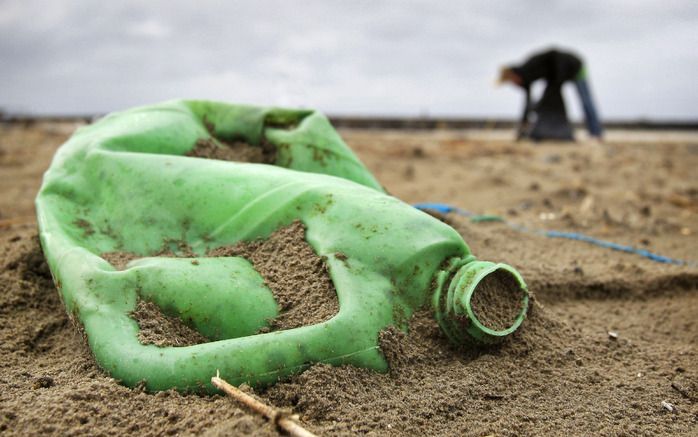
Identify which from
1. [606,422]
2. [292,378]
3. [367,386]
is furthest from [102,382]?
[606,422]

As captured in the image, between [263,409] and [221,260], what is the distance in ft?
1.90

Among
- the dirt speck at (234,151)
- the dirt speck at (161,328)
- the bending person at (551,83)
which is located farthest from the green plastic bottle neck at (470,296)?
the bending person at (551,83)

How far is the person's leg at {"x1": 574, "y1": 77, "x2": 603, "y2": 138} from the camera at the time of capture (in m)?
8.58

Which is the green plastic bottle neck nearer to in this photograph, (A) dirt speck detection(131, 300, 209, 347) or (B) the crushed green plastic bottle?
(B) the crushed green plastic bottle

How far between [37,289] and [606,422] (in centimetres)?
180

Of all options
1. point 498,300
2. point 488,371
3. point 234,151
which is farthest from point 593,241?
point 234,151

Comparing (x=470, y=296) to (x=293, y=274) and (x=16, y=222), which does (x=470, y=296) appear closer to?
(x=293, y=274)

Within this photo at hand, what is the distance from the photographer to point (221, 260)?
1.79m

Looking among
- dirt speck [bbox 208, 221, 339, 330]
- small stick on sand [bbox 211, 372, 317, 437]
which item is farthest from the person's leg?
small stick on sand [bbox 211, 372, 317, 437]

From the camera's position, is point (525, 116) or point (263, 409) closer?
point (263, 409)

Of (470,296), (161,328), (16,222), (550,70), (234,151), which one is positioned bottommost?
(16,222)

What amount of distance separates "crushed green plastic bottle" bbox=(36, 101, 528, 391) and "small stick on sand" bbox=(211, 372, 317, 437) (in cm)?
5

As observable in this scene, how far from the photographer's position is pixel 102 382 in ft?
4.87

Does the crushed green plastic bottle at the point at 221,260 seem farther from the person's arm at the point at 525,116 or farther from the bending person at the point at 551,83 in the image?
the person's arm at the point at 525,116
